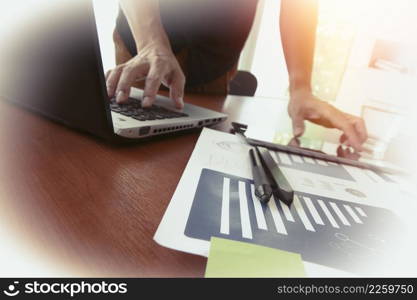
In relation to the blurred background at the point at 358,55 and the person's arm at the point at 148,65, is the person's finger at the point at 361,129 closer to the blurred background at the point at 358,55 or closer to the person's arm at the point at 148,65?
the person's arm at the point at 148,65

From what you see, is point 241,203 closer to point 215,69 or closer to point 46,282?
point 46,282

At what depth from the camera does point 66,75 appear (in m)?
0.31

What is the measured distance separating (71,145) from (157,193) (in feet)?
0.47

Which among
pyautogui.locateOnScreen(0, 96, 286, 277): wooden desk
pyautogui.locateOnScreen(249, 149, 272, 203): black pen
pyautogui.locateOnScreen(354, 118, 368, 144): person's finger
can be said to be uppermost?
pyautogui.locateOnScreen(354, 118, 368, 144): person's finger

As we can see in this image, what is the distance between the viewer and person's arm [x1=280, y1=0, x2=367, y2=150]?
2.19 ft

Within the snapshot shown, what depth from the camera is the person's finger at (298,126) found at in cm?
66

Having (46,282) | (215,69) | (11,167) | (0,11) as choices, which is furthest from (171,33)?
(46,282)

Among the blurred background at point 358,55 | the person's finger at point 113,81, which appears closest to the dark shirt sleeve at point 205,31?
the person's finger at point 113,81

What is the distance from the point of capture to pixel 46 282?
0.17 metres

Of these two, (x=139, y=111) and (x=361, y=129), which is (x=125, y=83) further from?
(x=361, y=129)

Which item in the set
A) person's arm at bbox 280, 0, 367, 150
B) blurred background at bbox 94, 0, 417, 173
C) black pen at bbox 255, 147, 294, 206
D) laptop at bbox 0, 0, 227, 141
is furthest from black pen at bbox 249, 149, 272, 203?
blurred background at bbox 94, 0, 417, 173

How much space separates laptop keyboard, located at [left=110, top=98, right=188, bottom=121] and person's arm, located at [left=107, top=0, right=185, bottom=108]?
0.01 metres

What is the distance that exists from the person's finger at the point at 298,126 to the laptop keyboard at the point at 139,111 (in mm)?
316

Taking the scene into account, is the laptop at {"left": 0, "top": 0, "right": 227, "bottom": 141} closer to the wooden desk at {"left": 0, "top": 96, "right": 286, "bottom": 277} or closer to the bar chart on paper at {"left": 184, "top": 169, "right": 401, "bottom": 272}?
the wooden desk at {"left": 0, "top": 96, "right": 286, "bottom": 277}
